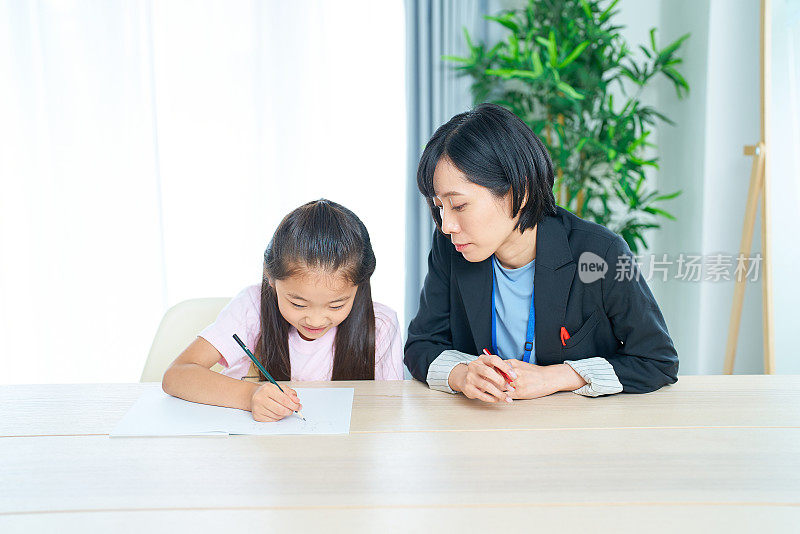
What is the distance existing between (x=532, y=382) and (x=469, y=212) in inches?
12.0

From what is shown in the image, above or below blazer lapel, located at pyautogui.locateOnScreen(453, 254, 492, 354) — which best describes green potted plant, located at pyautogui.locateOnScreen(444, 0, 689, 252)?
above

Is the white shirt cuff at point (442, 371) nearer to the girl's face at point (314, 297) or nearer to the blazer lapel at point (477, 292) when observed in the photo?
the blazer lapel at point (477, 292)

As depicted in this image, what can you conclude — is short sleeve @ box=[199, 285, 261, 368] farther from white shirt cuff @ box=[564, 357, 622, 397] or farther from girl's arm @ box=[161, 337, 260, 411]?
white shirt cuff @ box=[564, 357, 622, 397]

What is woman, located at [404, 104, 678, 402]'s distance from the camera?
1.10m

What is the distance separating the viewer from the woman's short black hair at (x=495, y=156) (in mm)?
1091

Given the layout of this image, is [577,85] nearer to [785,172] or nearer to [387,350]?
[785,172]

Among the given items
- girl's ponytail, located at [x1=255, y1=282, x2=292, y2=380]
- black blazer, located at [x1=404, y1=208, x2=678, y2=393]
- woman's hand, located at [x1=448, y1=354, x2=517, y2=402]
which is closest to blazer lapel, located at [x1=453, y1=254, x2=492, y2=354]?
black blazer, located at [x1=404, y1=208, x2=678, y2=393]

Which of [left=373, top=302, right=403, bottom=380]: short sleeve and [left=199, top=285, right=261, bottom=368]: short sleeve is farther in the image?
[left=373, top=302, right=403, bottom=380]: short sleeve

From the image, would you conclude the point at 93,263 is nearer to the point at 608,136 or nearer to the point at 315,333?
the point at 315,333

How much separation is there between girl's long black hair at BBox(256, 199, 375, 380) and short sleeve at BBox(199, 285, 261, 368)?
22mm

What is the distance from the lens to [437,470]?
0.83 meters

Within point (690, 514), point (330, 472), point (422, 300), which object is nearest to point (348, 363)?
point (422, 300)

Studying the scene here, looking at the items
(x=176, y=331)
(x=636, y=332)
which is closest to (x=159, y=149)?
(x=176, y=331)

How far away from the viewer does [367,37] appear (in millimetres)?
2639
